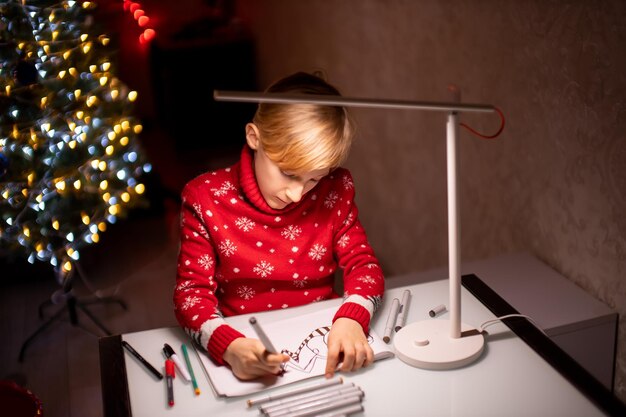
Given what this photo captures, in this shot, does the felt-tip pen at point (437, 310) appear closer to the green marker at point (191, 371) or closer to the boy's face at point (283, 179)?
the boy's face at point (283, 179)

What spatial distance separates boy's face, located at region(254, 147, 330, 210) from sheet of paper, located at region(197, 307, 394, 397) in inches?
9.2

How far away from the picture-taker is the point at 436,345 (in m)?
1.31

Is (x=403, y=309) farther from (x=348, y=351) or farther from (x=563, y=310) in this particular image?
(x=563, y=310)

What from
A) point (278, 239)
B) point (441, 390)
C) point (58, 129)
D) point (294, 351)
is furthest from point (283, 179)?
point (58, 129)

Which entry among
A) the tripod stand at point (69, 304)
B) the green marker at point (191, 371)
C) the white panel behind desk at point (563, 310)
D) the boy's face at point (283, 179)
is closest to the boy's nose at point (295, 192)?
the boy's face at point (283, 179)

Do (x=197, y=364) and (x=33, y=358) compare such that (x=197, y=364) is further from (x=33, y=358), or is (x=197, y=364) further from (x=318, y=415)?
(x=33, y=358)

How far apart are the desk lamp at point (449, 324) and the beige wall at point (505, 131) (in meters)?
0.51

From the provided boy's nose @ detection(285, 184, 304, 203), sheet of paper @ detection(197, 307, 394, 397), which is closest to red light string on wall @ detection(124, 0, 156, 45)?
boy's nose @ detection(285, 184, 304, 203)

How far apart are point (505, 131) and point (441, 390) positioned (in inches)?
35.6

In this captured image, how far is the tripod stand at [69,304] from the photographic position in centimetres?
258

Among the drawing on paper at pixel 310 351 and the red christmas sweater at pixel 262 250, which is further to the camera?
the red christmas sweater at pixel 262 250

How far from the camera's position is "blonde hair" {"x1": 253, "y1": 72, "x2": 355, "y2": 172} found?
52.0 inches

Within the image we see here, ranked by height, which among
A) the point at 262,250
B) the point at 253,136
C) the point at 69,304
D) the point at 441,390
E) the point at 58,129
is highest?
the point at 253,136

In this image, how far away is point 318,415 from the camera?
115 cm
